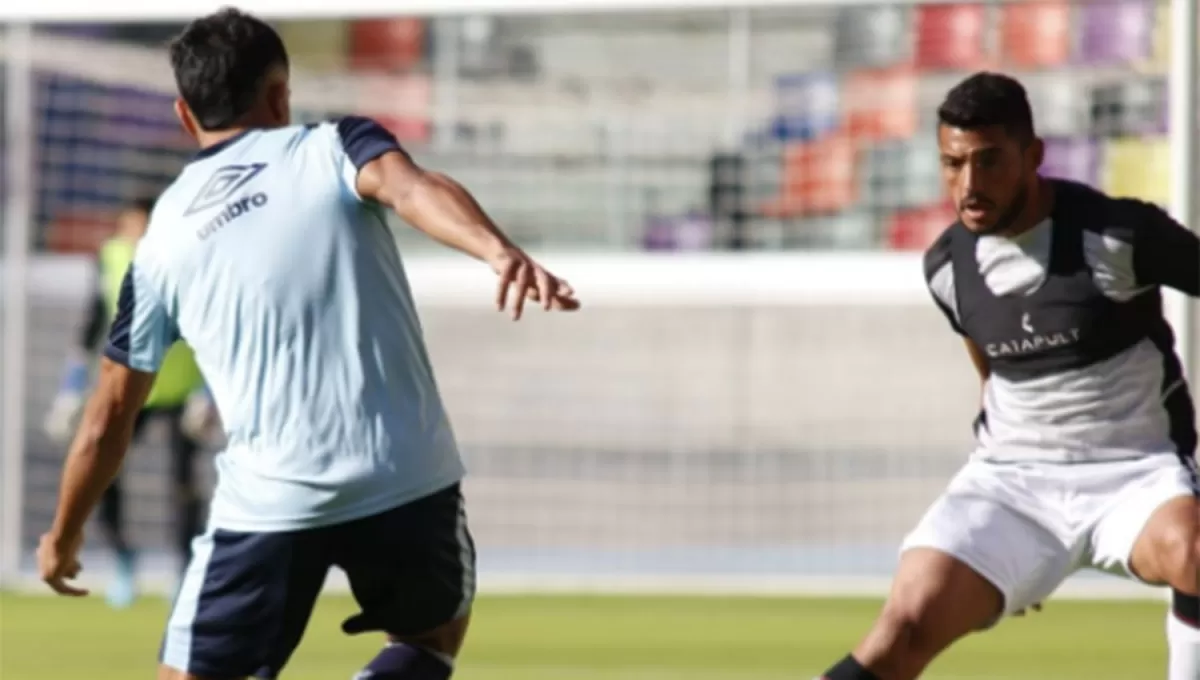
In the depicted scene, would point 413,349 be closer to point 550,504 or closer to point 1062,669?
point 1062,669

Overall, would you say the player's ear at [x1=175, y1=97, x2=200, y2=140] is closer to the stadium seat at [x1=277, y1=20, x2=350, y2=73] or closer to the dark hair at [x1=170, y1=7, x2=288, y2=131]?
the dark hair at [x1=170, y1=7, x2=288, y2=131]

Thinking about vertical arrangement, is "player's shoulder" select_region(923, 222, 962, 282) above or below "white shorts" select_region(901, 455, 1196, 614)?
above

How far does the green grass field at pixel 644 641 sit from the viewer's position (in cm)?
941

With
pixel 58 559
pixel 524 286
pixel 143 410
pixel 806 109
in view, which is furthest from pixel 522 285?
pixel 806 109

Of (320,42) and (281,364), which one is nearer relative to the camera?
(281,364)

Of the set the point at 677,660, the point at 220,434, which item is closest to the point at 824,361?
the point at 220,434

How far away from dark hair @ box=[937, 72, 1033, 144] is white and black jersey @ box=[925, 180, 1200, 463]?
29 cm

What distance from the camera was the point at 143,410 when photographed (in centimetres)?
1195

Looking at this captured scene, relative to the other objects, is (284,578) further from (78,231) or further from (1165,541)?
(78,231)

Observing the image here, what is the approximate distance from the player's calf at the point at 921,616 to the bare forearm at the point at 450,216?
1.68m

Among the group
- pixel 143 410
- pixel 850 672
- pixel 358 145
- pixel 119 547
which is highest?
pixel 358 145

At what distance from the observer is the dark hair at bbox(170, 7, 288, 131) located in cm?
497

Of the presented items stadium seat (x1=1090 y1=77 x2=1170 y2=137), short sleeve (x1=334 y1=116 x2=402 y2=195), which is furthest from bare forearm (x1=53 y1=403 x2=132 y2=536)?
stadium seat (x1=1090 y1=77 x2=1170 y2=137)

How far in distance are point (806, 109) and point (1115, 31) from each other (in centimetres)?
189
